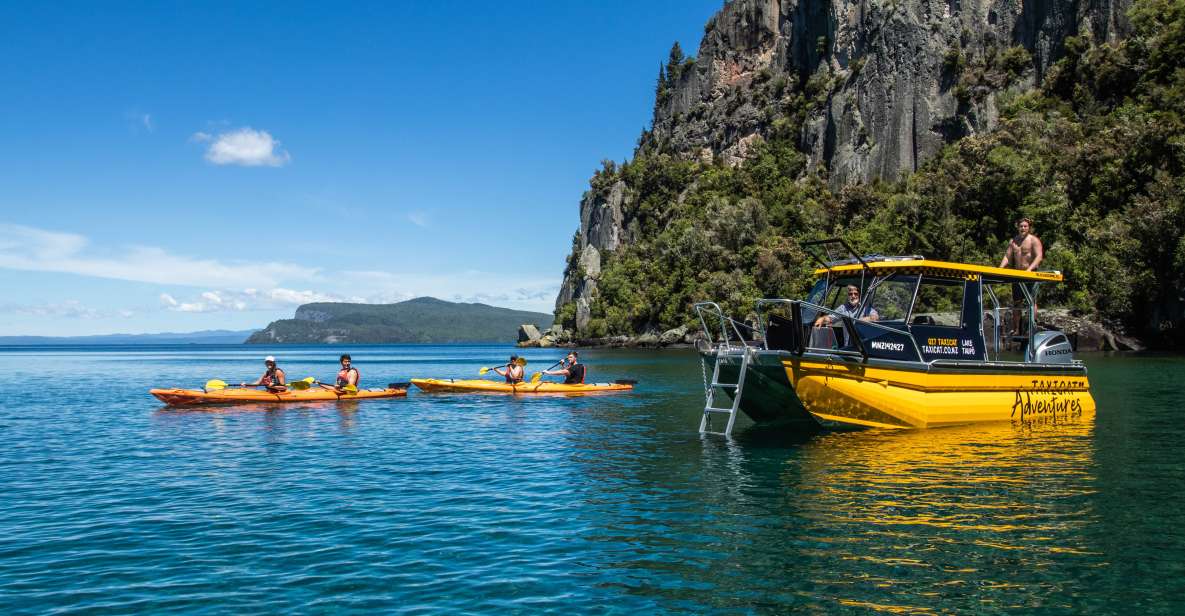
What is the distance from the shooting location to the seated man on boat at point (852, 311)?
722 inches

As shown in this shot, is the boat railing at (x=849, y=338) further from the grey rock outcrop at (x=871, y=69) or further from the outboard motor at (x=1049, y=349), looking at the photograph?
the grey rock outcrop at (x=871, y=69)

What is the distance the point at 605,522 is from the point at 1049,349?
49.5ft

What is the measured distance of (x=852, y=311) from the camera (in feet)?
61.3

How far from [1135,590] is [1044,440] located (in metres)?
11.0

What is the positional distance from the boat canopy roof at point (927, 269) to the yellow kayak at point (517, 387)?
17.5 meters

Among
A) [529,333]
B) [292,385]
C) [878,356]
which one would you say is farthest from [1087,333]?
[529,333]

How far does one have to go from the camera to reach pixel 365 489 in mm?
14562

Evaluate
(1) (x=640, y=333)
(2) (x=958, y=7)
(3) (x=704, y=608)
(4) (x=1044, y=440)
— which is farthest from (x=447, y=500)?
(2) (x=958, y=7)

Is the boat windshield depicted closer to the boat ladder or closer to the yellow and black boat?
the yellow and black boat

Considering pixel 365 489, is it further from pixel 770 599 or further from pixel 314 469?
pixel 770 599

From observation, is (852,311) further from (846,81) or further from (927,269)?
(846,81)

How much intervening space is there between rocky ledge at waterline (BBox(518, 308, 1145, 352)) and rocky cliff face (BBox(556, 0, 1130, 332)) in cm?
906

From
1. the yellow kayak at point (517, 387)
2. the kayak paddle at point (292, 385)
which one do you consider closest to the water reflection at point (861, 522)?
the yellow kayak at point (517, 387)

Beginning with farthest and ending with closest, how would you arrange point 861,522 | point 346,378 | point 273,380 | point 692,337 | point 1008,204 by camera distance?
point 692,337
point 1008,204
point 346,378
point 273,380
point 861,522
